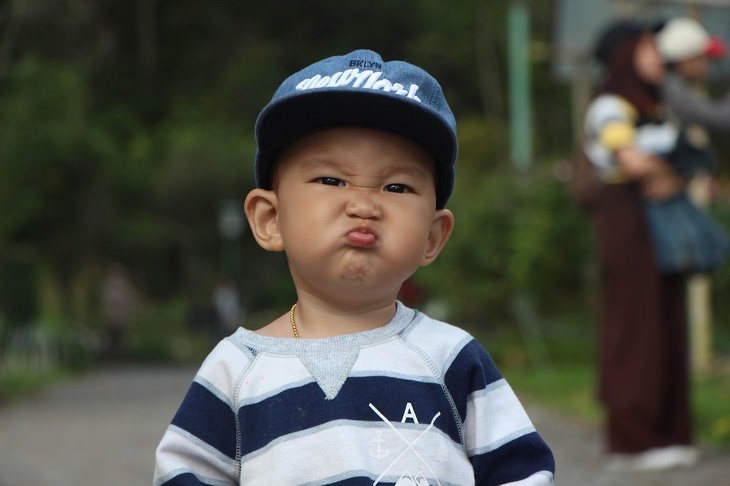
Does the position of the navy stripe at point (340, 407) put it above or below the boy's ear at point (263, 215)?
below

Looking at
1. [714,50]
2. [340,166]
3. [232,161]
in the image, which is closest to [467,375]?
[340,166]

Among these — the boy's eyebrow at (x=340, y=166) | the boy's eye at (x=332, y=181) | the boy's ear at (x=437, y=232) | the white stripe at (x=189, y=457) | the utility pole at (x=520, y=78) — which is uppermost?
the utility pole at (x=520, y=78)

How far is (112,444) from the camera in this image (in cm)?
992

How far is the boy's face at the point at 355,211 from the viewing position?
2.62 metres

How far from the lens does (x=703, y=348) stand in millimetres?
11805

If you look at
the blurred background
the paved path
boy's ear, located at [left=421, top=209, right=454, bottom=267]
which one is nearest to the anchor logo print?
boy's ear, located at [left=421, top=209, right=454, bottom=267]

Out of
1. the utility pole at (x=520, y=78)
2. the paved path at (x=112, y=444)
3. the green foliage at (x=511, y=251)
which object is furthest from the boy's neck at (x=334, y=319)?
the utility pole at (x=520, y=78)

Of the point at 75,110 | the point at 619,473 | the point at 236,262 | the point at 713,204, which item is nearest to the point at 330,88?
the point at 619,473

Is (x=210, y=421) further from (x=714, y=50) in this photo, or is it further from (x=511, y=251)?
(x=511, y=251)

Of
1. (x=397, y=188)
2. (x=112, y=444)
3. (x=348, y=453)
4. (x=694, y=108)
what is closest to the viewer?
(x=348, y=453)

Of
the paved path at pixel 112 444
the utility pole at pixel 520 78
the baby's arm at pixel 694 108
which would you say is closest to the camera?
the baby's arm at pixel 694 108

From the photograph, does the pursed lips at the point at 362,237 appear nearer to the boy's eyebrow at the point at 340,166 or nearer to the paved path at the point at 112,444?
the boy's eyebrow at the point at 340,166

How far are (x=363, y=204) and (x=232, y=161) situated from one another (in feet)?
104

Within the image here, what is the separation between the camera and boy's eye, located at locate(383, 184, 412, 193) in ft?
8.74
